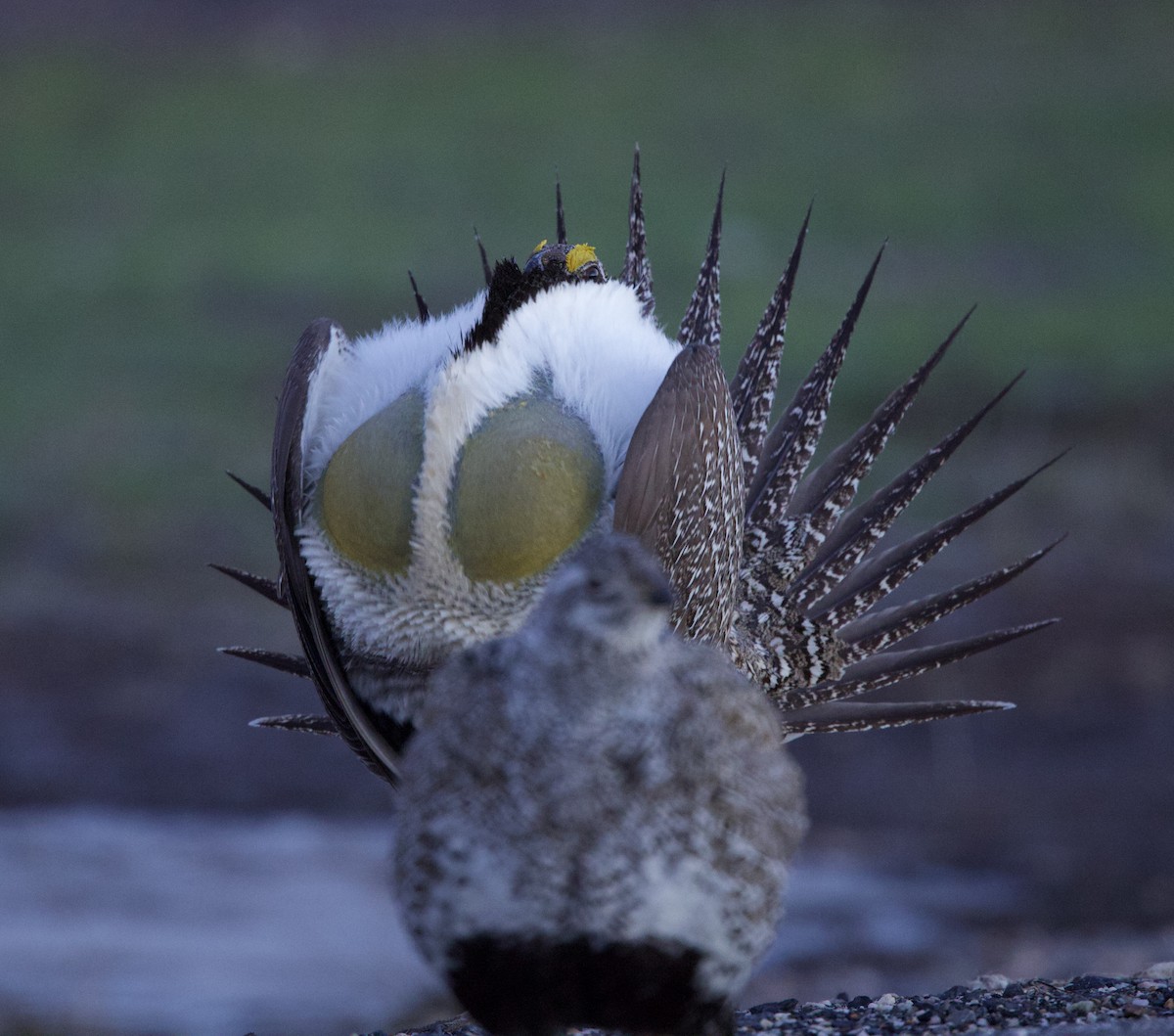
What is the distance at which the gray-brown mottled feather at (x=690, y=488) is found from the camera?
312 centimetres

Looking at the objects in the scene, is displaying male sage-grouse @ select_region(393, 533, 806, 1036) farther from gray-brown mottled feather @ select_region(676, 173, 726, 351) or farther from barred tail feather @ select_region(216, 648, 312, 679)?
gray-brown mottled feather @ select_region(676, 173, 726, 351)

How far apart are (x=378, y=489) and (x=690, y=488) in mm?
524

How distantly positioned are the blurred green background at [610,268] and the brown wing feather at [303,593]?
10.5 feet

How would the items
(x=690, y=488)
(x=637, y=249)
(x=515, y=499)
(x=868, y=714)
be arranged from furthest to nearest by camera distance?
(x=637, y=249) < (x=868, y=714) < (x=690, y=488) < (x=515, y=499)

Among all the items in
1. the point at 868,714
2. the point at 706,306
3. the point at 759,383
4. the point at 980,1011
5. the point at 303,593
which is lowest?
the point at 980,1011

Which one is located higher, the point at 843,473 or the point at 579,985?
the point at 843,473

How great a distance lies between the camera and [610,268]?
10688 millimetres

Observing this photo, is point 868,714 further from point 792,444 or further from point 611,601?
point 611,601

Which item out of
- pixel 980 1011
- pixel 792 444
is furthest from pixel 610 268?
pixel 980 1011

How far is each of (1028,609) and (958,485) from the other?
1.21 m

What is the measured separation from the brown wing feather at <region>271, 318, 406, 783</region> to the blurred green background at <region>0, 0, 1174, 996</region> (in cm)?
321

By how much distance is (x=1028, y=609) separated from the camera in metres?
7.62

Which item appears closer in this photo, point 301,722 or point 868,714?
point 301,722

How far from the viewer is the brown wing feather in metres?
3.24
